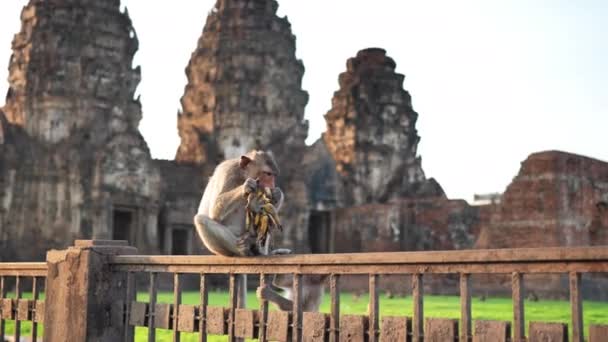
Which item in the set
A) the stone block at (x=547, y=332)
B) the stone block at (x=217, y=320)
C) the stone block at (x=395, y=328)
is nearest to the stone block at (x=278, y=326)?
the stone block at (x=217, y=320)

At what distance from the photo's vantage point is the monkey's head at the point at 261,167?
5090mm

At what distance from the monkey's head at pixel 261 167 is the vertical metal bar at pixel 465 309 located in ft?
5.71

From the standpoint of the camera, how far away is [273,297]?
4.61 meters

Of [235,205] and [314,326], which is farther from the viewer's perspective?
[235,205]

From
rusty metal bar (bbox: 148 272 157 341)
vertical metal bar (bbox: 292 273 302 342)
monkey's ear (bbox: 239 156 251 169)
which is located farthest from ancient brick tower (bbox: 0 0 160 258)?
vertical metal bar (bbox: 292 273 302 342)

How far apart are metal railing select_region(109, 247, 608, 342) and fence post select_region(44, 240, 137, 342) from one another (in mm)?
144

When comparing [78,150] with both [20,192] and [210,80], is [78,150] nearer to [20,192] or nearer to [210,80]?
[20,192]

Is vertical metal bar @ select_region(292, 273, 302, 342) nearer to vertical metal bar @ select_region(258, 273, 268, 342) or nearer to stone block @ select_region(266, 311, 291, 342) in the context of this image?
stone block @ select_region(266, 311, 291, 342)

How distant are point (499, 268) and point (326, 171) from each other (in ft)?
100

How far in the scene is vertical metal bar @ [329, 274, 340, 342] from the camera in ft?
13.1

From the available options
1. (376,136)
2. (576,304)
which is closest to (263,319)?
(576,304)

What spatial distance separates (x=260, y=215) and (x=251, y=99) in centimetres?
2823

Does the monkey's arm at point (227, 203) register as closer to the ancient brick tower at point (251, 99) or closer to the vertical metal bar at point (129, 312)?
the vertical metal bar at point (129, 312)

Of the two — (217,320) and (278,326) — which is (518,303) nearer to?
(278,326)
